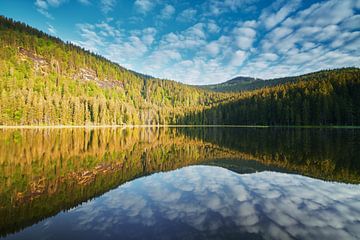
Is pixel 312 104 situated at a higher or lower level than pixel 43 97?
lower

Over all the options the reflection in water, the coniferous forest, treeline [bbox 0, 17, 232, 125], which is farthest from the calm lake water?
treeline [bbox 0, 17, 232, 125]

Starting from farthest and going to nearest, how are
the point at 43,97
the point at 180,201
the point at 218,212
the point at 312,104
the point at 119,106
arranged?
the point at 119,106 < the point at 43,97 < the point at 312,104 < the point at 180,201 < the point at 218,212

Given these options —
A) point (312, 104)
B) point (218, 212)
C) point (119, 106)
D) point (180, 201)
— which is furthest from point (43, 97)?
point (218, 212)

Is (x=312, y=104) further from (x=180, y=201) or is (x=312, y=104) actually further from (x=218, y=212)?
(x=218, y=212)

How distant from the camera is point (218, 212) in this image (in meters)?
9.72

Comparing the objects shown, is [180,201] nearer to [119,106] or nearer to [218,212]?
[218,212]

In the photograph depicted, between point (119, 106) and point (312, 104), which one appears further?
point (119, 106)

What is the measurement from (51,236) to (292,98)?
407ft

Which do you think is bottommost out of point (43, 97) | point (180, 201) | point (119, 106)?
point (180, 201)

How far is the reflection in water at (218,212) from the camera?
7.77 meters

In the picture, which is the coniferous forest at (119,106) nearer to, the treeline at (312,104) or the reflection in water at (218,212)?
the treeline at (312,104)

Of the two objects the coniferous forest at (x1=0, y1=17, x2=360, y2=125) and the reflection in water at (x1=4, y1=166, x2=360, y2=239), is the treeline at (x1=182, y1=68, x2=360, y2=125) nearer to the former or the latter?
the coniferous forest at (x1=0, y1=17, x2=360, y2=125)

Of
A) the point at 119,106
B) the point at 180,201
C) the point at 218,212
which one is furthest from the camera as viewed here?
the point at 119,106

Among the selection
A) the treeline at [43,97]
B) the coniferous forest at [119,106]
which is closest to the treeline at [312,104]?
the coniferous forest at [119,106]
